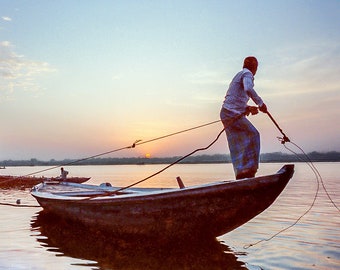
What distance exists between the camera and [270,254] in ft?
28.3

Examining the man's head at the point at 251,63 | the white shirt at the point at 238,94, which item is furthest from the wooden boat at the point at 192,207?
the man's head at the point at 251,63

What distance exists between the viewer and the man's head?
24.4 feet

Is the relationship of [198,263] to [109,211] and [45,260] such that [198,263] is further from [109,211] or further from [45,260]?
[45,260]

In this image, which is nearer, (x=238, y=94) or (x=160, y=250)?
(x=238, y=94)

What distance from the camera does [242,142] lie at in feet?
24.1

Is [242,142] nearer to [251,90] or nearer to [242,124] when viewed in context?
[242,124]

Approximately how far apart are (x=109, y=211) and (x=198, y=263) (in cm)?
231

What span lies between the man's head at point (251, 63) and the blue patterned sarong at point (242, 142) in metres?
1.03

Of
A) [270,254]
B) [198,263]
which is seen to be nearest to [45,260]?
[198,263]

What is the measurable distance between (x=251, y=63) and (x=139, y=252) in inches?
193

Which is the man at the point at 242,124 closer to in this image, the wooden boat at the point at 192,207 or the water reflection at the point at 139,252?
the wooden boat at the point at 192,207

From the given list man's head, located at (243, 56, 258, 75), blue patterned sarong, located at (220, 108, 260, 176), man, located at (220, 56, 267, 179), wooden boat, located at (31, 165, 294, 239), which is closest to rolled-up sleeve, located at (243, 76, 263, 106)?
man, located at (220, 56, 267, 179)

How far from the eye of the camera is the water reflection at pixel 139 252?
7.37 meters

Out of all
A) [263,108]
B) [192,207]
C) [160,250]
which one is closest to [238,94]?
[263,108]
